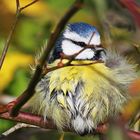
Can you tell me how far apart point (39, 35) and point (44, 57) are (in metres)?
1.40

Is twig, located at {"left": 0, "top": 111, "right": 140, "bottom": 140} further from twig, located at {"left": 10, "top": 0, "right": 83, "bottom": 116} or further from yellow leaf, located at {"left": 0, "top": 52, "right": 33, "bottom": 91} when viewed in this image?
yellow leaf, located at {"left": 0, "top": 52, "right": 33, "bottom": 91}

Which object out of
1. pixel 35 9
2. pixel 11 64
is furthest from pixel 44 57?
pixel 35 9

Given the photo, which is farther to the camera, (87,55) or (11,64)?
(11,64)

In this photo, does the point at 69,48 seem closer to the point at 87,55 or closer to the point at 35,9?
the point at 87,55

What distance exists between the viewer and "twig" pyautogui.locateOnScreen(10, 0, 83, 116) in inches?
33.3

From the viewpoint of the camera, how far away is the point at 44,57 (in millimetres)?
1009

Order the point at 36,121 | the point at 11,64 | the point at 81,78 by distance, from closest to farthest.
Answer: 1. the point at 36,121
2. the point at 81,78
3. the point at 11,64

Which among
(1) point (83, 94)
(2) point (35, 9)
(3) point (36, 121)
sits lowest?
(3) point (36, 121)

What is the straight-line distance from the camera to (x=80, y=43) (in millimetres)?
1733

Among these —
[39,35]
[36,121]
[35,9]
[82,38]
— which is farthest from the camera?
[35,9]

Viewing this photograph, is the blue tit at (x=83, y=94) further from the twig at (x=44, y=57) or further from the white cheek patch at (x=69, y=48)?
the twig at (x=44, y=57)

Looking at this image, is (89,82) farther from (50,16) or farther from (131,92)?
(50,16)

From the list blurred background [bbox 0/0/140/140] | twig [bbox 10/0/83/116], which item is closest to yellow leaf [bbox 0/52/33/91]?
blurred background [bbox 0/0/140/140]

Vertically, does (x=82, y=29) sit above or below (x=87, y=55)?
above
